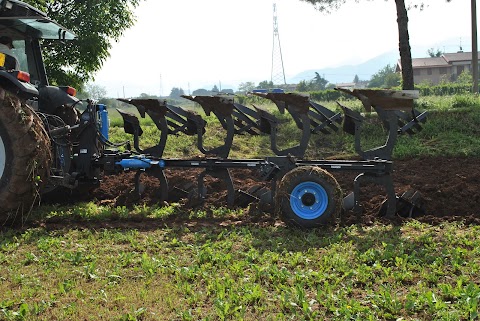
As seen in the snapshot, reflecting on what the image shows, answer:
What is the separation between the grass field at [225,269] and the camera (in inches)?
155

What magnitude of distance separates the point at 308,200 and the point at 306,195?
0.20 feet

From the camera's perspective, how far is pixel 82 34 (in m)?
12.6

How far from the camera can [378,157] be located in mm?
6902

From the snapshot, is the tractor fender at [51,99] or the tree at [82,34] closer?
the tractor fender at [51,99]

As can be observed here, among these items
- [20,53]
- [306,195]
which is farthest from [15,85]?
[306,195]

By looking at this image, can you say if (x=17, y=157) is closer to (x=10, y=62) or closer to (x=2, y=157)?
Answer: (x=2, y=157)

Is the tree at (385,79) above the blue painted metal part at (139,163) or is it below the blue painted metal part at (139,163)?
above

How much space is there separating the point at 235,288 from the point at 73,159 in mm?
3757

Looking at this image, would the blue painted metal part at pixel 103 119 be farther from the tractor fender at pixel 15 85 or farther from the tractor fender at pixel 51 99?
the tractor fender at pixel 15 85

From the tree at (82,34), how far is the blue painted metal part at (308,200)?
791 centimetres

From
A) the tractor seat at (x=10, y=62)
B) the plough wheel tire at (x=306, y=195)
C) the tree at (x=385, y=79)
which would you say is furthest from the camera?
the tree at (x=385, y=79)

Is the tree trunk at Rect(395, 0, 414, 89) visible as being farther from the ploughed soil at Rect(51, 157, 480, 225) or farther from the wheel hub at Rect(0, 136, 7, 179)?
the wheel hub at Rect(0, 136, 7, 179)

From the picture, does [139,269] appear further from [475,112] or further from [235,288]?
[475,112]

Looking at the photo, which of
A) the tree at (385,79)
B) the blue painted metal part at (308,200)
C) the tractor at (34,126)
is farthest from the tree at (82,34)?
the tree at (385,79)
